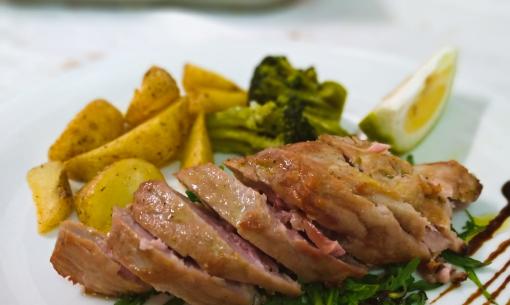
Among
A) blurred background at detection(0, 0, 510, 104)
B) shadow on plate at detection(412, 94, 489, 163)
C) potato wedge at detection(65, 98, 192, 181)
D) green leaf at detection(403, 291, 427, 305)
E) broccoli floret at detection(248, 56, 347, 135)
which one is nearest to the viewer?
green leaf at detection(403, 291, 427, 305)

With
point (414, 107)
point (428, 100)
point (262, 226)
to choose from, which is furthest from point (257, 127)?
point (262, 226)

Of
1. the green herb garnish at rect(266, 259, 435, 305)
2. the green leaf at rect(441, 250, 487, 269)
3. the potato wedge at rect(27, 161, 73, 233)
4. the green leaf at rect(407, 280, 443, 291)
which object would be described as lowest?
the potato wedge at rect(27, 161, 73, 233)

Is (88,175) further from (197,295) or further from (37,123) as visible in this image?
(197,295)

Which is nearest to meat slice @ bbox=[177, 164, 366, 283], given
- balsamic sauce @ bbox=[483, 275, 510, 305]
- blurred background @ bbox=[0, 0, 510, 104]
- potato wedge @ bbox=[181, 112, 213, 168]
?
balsamic sauce @ bbox=[483, 275, 510, 305]

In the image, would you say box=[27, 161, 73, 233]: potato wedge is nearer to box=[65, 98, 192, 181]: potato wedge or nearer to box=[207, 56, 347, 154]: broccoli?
box=[65, 98, 192, 181]: potato wedge

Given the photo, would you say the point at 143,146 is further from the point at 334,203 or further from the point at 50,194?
the point at 334,203

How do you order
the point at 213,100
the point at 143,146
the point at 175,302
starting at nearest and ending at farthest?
1. the point at 175,302
2. the point at 143,146
3. the point at 213,100
